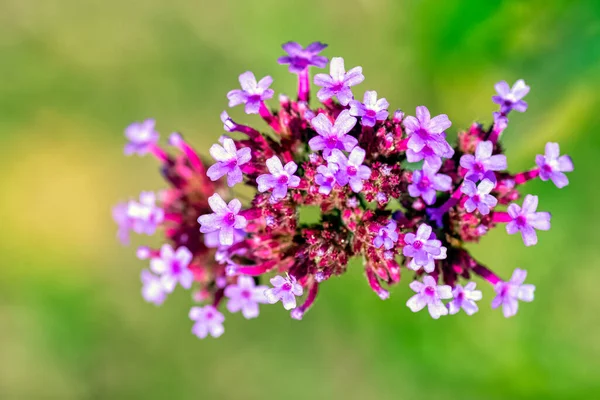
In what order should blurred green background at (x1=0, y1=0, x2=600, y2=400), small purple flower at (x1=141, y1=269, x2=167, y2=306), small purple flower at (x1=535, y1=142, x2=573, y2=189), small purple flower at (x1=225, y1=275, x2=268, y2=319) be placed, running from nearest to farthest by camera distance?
small purple flower at (x1=535, y1=142, x2=573, y2=189) → small purple flower at (x1=225, y1=275, x2=268, y2=319) → small purple flower at (x1=141, y1=269, x2=167, y2=306) → blurred green background at (x1=0, y1=0, x2=600, y2=400)

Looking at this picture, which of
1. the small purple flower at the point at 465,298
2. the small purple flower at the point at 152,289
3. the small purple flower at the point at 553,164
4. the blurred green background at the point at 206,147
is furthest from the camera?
the blurred green background at the point at 206,147

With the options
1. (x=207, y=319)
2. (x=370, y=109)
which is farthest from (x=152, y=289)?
(x=370, y=109)

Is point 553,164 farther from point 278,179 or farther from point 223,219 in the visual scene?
point 223,219

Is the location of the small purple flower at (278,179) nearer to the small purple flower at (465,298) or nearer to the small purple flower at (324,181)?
the small purple flower at (324,181)

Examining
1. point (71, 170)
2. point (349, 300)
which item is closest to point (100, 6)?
point (71, 170)

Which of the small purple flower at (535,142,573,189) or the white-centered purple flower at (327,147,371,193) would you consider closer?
the white-centered purple flower at (327,147,371,193)

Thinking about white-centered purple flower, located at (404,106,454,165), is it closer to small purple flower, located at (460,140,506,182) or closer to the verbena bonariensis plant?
the verbena bonariensis plant

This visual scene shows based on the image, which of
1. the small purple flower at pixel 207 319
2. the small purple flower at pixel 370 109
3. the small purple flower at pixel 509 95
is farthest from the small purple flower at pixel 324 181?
the small purple flower at pixel 207 319

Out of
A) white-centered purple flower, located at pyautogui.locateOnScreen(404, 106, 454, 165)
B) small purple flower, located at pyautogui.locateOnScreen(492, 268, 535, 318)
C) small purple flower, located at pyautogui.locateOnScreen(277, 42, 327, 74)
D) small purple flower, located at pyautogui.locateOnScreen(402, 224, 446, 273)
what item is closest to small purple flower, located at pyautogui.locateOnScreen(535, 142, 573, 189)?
small purple flower, located at pyautogui.locateOnScreen(492, 268, 535, 318)
